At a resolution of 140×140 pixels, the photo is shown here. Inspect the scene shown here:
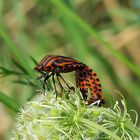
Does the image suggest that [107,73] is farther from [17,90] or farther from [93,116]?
[93,116]

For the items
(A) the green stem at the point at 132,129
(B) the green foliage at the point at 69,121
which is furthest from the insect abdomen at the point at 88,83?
(A) the green stem at the point at 132,129

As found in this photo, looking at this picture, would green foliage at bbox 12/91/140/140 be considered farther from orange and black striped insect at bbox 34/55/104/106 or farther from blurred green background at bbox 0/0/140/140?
blurred green background at bbox 0/0/140/140

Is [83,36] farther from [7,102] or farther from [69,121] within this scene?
[69,121]

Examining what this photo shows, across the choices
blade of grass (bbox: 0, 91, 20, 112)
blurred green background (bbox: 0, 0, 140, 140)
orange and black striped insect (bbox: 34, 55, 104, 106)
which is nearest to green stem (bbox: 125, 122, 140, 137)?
orange and black striped insect (bbox: 34, 55, 104, 106)

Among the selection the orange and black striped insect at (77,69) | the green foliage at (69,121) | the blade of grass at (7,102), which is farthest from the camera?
the blade of grass at (7,102)

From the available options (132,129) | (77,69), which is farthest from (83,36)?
(132,129)

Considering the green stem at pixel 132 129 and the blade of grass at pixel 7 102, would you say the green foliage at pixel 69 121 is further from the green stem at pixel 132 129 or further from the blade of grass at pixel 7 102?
the blade of grass at pixel 7 102

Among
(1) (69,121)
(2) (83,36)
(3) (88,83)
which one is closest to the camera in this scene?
(1) (69,121)

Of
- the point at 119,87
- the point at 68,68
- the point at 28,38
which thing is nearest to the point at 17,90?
the point at 28,38
